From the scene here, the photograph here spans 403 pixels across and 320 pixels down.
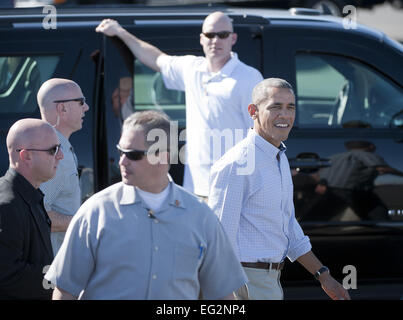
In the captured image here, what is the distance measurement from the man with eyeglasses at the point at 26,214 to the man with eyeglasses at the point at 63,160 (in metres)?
0.54

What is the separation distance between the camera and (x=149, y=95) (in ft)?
17.3

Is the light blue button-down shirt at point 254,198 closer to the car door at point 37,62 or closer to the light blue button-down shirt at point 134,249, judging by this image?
the light blue button-down shirt at point 134,249

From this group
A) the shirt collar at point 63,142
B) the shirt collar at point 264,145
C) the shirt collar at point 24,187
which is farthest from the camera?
the shirt collar at point 63,142

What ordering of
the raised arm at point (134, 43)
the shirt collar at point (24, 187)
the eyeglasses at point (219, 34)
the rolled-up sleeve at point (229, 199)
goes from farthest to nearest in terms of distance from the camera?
the raised arm at point (134, 43)
the eyeglasses at point (219, 34)
the rolled-up sleeve at point (229, 199)
the shirt collar at point (24, 187)

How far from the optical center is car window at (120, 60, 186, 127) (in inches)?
202

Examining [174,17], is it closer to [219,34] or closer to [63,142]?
[219,34]

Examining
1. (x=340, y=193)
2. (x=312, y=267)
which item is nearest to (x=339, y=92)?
(x=340, y=193)

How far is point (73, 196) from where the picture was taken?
4.13 m

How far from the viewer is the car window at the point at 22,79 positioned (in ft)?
16.5

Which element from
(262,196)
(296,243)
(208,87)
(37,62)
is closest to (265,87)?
(262,196)

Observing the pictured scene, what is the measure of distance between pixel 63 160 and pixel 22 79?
3.71 ft

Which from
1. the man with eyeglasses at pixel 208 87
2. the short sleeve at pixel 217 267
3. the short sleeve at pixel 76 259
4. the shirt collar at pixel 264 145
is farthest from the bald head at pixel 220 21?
the short sleeve at pixel 76 259
